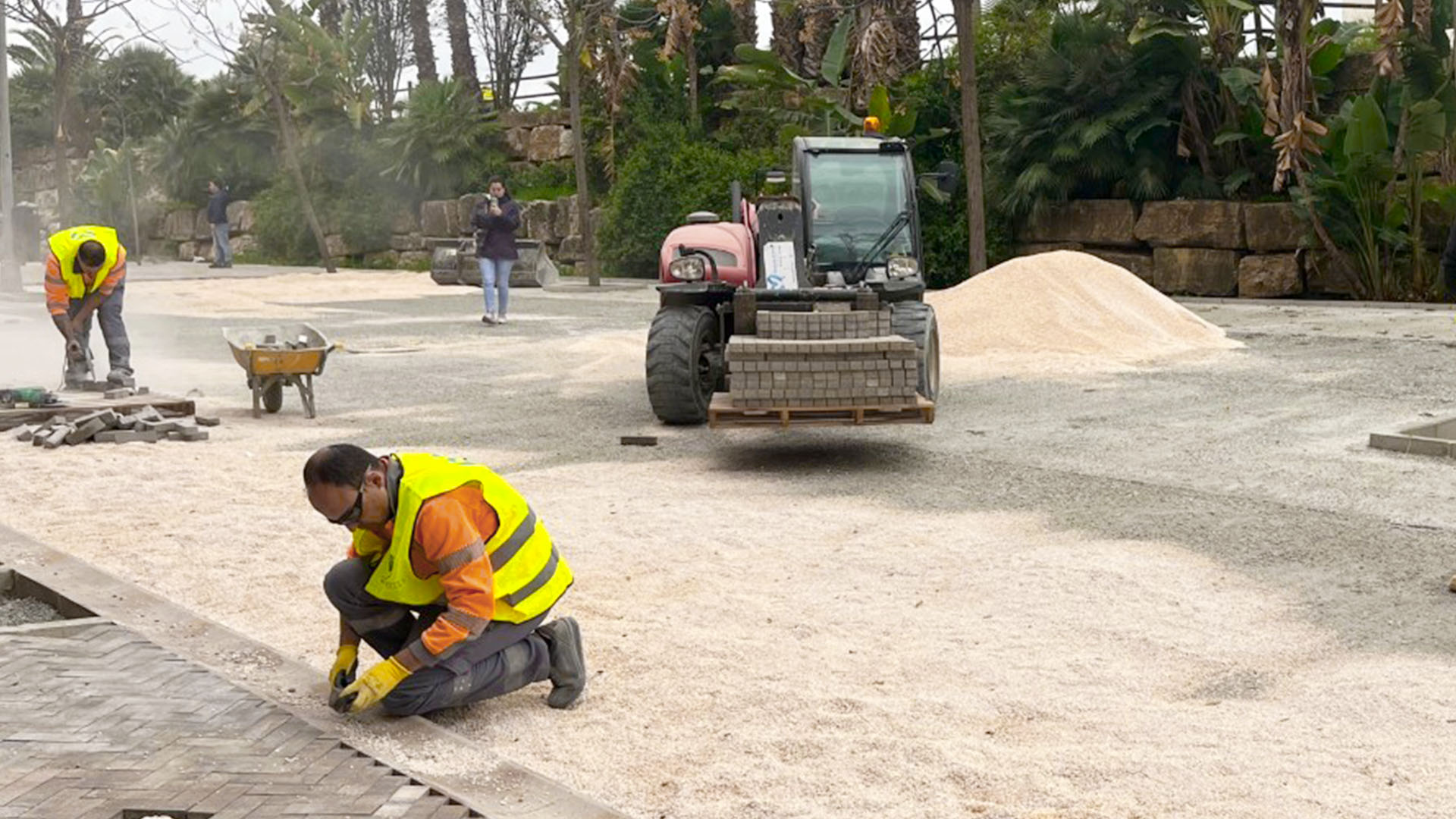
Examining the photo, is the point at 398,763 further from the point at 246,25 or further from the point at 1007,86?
the point at 246,25

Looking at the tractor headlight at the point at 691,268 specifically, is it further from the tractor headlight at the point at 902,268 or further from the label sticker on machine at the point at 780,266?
the tractor headlight at the point at 902,268

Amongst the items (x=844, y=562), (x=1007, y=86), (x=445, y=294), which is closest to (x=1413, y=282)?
(x=1007, y=86)

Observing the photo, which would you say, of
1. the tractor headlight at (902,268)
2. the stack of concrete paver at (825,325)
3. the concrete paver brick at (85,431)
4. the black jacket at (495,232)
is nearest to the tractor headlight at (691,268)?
the tractor headlight at (902,268)

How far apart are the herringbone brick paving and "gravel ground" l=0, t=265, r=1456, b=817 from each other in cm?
62

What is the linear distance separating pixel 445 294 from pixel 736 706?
2457cm

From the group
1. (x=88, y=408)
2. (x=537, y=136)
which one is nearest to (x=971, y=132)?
(x=88, y=408)

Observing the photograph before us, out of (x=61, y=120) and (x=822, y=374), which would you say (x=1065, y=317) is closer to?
(x=822, y=374)

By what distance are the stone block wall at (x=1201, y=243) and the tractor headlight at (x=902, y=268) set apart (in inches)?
489

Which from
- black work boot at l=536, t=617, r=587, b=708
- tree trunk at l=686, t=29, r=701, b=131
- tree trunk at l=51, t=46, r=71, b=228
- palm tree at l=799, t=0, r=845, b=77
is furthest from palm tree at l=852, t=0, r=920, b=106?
black work boot at l=536, t=617, r=587, b=708

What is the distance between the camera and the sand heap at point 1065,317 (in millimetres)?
17703

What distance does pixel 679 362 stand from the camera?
13109mm

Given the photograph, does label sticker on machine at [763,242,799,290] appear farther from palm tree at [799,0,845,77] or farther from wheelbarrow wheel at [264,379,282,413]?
palm tree at [799,0,845,77]

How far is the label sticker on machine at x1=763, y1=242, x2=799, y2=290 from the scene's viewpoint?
13391 millimetres

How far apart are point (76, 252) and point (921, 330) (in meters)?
6.76
